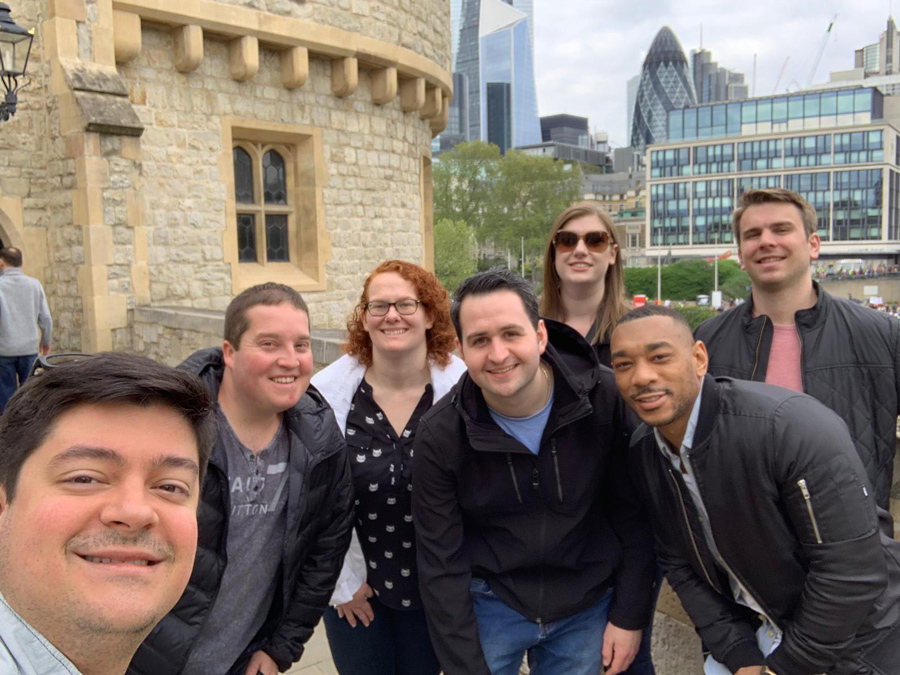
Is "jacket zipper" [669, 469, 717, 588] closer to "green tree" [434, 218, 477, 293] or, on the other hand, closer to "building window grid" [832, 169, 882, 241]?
"green tree" [434, 218, 477, 293]

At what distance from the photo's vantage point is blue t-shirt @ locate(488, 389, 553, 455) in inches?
78.5

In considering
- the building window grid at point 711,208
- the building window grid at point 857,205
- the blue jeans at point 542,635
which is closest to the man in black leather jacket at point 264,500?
the blue jeans at point 542,635

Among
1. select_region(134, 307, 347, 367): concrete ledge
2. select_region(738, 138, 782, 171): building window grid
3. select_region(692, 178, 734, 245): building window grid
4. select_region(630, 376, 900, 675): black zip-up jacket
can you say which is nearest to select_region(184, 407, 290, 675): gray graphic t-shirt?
select_region(630, 376, 900, 675): black zip-up jacket

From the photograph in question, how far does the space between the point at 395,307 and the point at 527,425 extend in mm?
658

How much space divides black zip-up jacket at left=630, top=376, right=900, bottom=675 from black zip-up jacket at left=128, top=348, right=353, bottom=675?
0.98 meters

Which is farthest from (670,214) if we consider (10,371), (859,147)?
(10,371)

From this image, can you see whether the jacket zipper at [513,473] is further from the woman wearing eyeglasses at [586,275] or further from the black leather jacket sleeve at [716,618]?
the woman wearing eyeglasses at [586,275]

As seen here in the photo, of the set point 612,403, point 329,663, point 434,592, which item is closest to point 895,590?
point 612,403

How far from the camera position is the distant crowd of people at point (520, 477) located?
160 cm

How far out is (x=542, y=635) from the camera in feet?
6.72

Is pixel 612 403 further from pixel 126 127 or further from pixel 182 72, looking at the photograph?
pixel 182 72

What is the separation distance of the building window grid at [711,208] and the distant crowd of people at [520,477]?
86474 millimetres

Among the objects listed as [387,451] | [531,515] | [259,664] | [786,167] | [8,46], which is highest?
[786,167]

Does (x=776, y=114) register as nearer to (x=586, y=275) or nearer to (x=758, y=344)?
(x=586, y=275)
